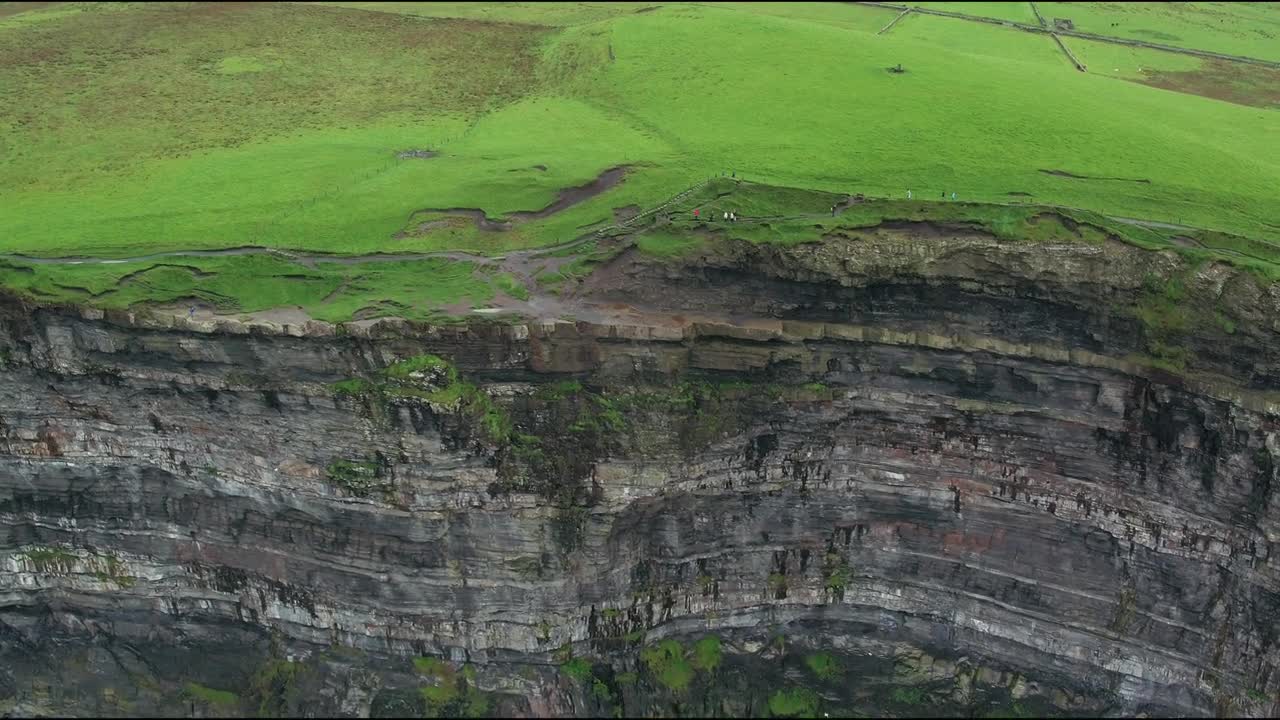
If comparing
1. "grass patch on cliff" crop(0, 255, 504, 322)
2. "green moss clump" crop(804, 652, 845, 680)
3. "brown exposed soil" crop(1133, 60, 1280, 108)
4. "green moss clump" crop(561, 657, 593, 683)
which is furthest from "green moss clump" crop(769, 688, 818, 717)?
"brown exposed soil" crop(1133, 60, 1280, 108)

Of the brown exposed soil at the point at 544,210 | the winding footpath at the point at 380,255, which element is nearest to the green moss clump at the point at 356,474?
the winding footpath at the point at 380,255

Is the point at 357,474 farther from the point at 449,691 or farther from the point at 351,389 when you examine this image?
the point at 449,691

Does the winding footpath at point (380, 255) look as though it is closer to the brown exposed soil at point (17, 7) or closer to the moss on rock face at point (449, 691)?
the moss on rock face at point (449, 691)

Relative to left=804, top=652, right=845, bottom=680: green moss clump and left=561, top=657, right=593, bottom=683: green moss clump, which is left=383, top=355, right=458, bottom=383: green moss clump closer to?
left=561, top=657, right=593, bottom=683: green moss clump

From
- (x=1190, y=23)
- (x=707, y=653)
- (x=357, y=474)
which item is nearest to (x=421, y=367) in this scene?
(x=357, y=474)

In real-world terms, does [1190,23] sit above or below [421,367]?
above

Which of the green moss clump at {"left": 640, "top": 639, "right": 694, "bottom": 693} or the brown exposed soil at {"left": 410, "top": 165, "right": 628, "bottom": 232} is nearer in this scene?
the green moss clump at {"left": 640, "top": 639, "right": 694, "bottom": 693}

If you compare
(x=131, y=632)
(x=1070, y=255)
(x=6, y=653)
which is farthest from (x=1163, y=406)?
(x=6, y=653)
